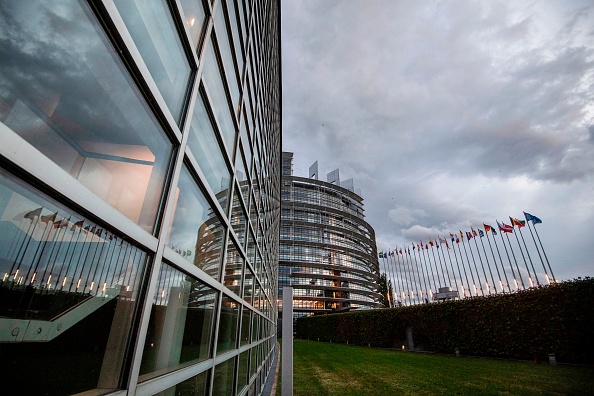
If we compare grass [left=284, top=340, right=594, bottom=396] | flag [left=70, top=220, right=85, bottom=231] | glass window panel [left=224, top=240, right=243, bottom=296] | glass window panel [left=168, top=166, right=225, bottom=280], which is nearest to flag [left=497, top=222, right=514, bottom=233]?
grass [left=284, top=340, right=594, bottom=396]

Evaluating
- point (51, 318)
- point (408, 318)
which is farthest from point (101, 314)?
point (408, 318)

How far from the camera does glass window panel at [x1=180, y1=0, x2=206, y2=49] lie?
2.30 meters

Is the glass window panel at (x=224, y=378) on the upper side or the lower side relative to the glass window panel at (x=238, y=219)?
lower

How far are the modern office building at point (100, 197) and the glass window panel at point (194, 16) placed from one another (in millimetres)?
22

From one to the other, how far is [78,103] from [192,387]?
2311 millimetres

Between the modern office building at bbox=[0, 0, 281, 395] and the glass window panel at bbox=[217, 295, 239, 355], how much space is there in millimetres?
782

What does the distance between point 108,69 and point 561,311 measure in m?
19.2

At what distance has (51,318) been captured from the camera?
107cm

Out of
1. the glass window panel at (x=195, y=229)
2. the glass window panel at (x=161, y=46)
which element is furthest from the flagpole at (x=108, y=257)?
Result: the glass window panel at (x=161, y=46)

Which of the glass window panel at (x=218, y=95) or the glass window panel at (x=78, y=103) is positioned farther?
the glass window panel at (x=218, y=95)

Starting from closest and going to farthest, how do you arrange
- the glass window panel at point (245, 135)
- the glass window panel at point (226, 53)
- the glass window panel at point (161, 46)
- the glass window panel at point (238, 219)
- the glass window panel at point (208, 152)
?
the glass window panel at point (161, 46) → the glass window panel at point (208, 152) → the glass window panel at point (226, 53) → the glass window panel at point (238, 219) → the glass window panel at point (245, 135)

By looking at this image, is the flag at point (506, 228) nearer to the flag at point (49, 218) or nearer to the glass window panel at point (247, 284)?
the glass window panel at point (247, 284)

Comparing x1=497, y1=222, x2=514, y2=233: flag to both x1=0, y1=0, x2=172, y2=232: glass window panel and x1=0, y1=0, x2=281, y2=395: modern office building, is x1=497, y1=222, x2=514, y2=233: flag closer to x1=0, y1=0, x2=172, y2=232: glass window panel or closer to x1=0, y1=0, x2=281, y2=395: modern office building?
x1=0, y1=0, x2=281, y2=395: modern office building

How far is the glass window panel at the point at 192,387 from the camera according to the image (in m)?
2.00
